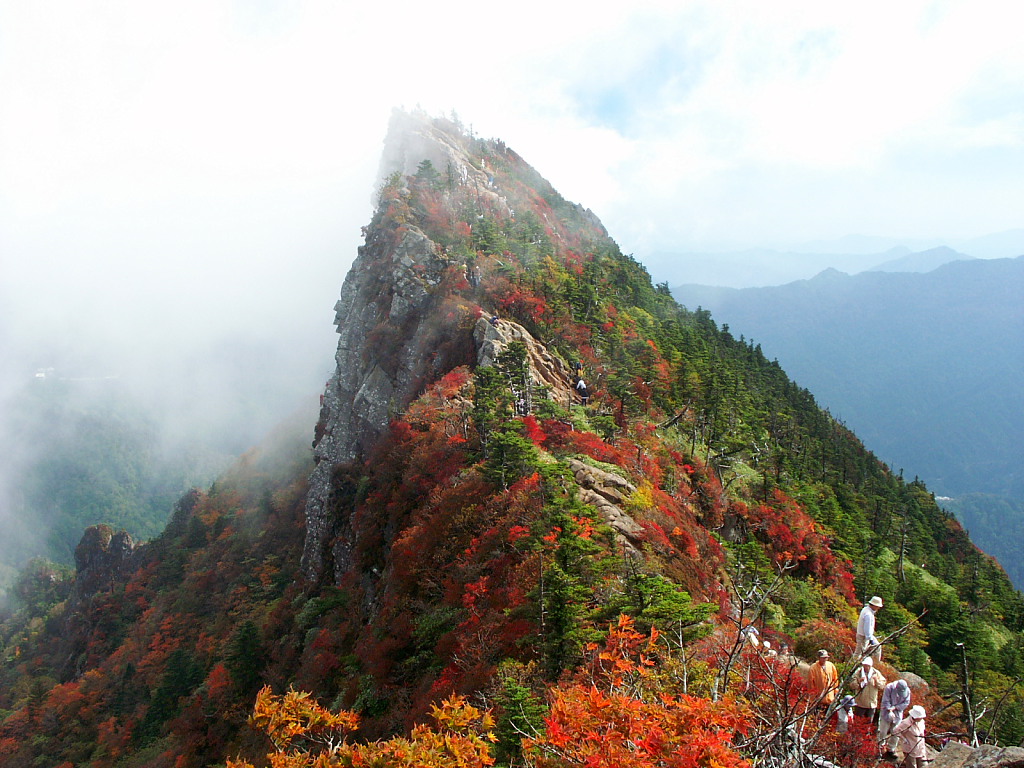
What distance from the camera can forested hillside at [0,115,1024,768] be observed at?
11.8 m

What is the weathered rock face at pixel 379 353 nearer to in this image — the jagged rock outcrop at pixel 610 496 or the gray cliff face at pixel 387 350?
the gray cliff face at pixel 387 350

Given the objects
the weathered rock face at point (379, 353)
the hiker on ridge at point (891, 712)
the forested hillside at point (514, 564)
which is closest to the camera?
the hiker on ridge at point (891, 712)

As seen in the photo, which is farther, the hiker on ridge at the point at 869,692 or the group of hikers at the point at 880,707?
the hiker on ridge at the point at 869,692

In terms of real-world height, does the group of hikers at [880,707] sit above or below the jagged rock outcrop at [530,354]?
below

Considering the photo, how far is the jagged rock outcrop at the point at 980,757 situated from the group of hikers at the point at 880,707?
395mm

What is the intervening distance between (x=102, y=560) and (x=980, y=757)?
4538 inches

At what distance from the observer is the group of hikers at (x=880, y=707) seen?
34.3ft

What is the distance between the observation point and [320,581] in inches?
1767

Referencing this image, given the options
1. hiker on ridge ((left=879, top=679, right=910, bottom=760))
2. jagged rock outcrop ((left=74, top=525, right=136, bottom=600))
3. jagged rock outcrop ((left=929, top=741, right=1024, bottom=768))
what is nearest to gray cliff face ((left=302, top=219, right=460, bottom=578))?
hiker on ridge ((left=879, top=679, right=910, bottom=760))

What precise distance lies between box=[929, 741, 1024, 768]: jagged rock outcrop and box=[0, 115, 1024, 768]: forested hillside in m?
0.60

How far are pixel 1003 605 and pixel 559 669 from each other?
67207 millimetres

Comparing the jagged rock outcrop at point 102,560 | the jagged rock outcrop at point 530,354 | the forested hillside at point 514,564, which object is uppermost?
the jagged rock outcrop at point 530,354

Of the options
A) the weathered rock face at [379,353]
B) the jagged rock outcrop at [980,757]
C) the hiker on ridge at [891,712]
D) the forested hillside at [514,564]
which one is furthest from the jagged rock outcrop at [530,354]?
the jagged rock outcrop at [980,757]

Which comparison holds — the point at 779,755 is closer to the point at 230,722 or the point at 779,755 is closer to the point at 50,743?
the point at 230,722
